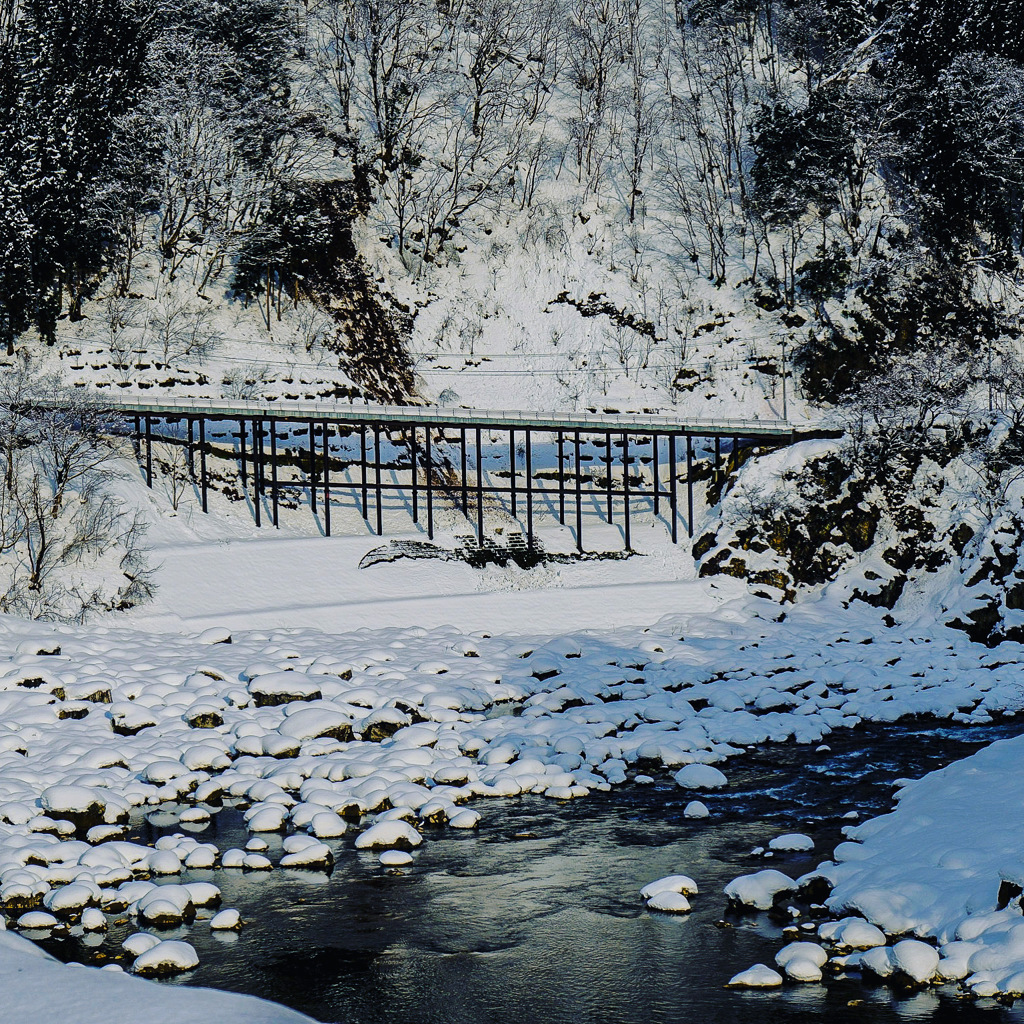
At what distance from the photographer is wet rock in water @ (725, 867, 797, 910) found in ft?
38.3

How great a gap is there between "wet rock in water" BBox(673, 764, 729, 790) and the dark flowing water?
14.9 inches

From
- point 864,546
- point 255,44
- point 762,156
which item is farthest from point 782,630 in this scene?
point 255,44

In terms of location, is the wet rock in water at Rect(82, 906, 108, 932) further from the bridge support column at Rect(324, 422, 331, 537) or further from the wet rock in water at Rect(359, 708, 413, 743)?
the bridge support column at Rect(324, 422, 331, 537)

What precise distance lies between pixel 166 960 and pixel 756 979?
220 inches

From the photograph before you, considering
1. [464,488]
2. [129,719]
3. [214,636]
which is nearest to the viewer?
[129,719]

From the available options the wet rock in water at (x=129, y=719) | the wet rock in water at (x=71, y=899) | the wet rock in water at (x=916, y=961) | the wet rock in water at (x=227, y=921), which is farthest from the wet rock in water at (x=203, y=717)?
the wet rock in water at (x=916, y=961)

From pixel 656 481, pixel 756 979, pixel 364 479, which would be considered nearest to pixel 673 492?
pixel 656 481

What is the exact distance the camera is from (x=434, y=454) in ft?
141

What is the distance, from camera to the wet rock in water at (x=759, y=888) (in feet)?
38.3

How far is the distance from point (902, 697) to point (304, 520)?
21610mm

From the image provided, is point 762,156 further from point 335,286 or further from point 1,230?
point 1,230

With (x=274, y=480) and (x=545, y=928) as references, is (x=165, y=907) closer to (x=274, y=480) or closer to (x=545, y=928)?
(x=545, y=928)

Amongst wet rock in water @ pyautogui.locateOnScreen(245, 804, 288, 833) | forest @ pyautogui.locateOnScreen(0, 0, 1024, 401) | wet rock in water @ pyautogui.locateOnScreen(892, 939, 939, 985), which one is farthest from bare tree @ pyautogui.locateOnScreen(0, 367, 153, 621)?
wet rock in water @ pyautogui.locateOnScreen(892, 939, 939, 985)

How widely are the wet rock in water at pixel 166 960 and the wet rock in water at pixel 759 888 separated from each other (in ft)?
18.9
